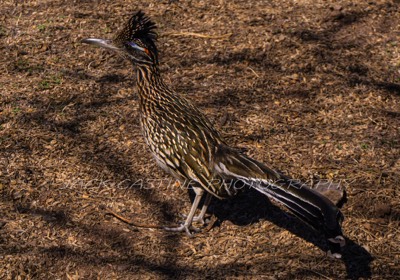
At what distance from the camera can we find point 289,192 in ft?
Result: 19.1

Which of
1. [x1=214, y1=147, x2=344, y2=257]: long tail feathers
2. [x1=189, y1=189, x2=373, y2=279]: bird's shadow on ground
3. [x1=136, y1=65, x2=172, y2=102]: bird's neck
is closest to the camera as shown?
[x1=214, y1=147, x2=344, y2=257]: long tail feathers

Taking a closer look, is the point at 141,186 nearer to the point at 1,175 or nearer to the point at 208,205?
the point at 208,205

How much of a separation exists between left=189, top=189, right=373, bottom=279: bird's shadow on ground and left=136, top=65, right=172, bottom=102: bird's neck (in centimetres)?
114

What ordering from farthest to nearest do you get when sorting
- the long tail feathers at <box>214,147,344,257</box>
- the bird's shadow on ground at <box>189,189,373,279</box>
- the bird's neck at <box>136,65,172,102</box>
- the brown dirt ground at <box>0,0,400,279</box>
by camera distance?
the bird's neck at <box>136,65,172,102</box> < the brown dirt ground at <box>0,0,400,279</box> < the bird's shadow on ground at <box>189,189,373,279</box> < the long tail feathers at <box>214,147,344,257</box>

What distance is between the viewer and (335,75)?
27.5 feet

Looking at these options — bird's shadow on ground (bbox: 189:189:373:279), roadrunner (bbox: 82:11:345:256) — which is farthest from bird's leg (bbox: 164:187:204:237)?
bird's shadow on ground (bbox: 189:189:373:279)

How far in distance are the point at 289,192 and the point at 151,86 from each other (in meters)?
1.80

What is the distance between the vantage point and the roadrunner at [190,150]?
19.4 feet

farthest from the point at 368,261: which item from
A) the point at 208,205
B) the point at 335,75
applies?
the point at 335,75

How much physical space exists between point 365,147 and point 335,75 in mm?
1391

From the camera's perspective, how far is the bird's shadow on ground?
605 centimetres

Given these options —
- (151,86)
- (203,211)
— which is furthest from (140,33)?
(203,211)

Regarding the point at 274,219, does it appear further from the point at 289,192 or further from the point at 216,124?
the point at 216,124

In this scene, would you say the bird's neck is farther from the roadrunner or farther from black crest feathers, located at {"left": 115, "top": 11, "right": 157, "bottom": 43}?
black crest feathers, located at {"left": 115, "top": 11, "right": 157, "bottom": 43}
